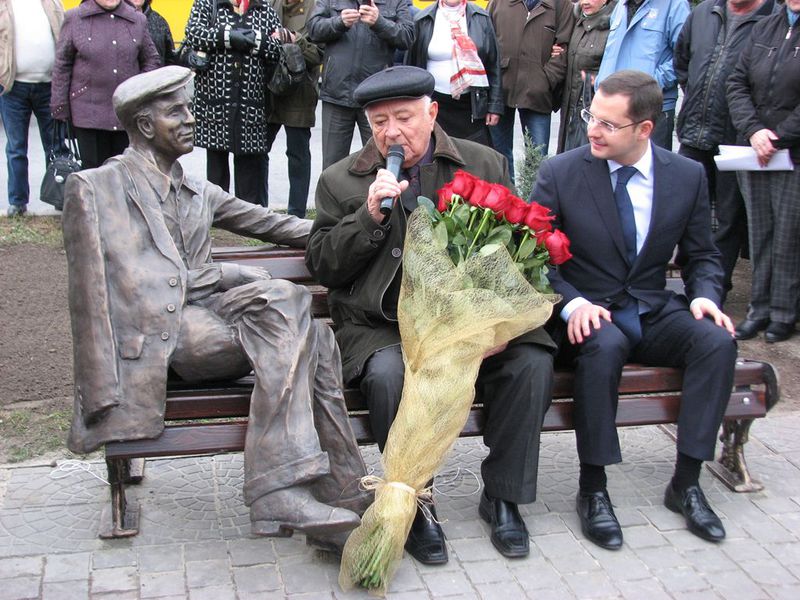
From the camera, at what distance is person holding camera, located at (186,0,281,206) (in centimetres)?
725

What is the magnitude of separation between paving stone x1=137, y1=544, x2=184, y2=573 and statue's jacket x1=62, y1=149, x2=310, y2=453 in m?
0.45

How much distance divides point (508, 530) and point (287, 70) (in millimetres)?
4355

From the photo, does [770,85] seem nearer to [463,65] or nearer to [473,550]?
[463,65]

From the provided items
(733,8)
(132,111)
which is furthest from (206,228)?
(733,8)

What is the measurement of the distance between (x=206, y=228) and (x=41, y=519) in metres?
1.25

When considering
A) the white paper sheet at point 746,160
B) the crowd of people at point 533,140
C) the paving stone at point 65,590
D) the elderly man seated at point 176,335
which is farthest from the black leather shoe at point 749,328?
the paving stone at point 65,590

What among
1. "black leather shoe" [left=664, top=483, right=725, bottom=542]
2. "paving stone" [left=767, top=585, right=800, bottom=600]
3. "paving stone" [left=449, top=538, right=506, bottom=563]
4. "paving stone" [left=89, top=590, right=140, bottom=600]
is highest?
"black leather shoe" [left=664, top=483, right=725, bottom=542]

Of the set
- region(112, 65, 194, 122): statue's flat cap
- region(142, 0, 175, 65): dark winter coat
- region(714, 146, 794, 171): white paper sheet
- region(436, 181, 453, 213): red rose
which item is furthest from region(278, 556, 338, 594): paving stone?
region(142, 0, 175, 65): dark winter coat

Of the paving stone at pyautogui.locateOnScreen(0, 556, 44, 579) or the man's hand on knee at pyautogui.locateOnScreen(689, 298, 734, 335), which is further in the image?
the man's hand on knee at pyautogui.locateOnScreen(689, 298, 734, 335)

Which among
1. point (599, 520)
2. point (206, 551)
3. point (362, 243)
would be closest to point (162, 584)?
point (206, 551)

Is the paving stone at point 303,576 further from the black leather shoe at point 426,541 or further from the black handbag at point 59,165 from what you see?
the black handbag at point 59,165

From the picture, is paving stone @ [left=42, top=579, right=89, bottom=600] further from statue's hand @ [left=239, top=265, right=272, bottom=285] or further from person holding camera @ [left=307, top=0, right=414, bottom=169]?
person holding camera @ [left=307, top=0, right=414, bottom=169]

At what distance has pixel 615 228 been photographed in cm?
421

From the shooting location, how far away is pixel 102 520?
160 inches
